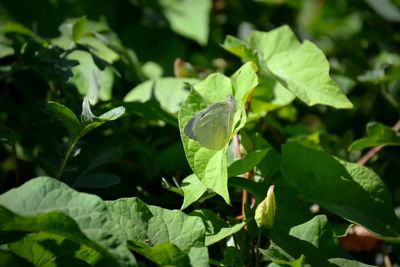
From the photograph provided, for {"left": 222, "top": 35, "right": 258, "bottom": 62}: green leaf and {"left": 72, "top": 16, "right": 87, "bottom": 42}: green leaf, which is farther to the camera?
{"left": 72, "top": 16, "right": 87, "bottom": 42}: green leaf

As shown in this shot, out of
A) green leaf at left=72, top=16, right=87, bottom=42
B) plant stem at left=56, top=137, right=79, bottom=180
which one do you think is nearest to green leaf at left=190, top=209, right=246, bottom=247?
plant stem at left=56, top=137, right=79, bottom=180

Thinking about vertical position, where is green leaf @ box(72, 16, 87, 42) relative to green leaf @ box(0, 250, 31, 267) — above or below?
above

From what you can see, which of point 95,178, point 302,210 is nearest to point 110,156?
point 95,178

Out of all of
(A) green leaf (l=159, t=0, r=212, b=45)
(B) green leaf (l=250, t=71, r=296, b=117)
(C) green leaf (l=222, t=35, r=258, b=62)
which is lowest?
(A) green leaf (l=159, t=0, r=212, b=45)

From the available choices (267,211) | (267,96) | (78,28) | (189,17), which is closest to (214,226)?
(267,211)

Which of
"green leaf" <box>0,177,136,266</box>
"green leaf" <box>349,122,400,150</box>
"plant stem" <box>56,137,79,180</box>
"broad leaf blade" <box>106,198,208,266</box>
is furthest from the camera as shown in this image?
"green leaf" <box>349,122,400,150</box>

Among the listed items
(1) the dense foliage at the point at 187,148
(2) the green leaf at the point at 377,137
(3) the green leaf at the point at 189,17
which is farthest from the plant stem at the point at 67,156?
(3) the green leaf at the point at 189,17

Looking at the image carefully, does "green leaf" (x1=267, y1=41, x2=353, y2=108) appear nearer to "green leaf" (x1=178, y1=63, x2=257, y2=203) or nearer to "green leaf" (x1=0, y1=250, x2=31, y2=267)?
"green leaf" (x1=178, y1=63, x2=257, y2=203)

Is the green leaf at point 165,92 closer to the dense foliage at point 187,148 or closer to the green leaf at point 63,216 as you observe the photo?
the dense foliage at point 187,148
